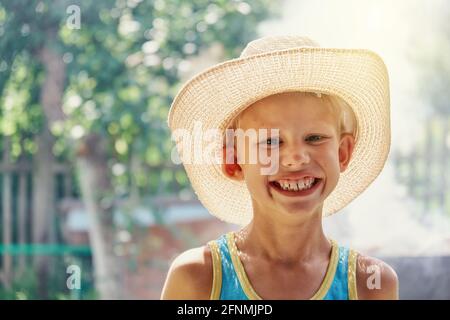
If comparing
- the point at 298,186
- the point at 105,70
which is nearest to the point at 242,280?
the point at 298,186

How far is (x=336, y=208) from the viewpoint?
1.51 meters

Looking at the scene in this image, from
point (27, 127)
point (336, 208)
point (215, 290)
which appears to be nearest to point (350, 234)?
point (27, 127)

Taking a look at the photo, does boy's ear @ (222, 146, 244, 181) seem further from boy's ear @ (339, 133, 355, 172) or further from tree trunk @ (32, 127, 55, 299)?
tree trunk @ (32, 127, 55, 299)

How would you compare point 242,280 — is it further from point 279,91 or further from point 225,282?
point 279,91

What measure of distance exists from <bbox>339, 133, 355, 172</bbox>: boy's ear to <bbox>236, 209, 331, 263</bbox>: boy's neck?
12cm

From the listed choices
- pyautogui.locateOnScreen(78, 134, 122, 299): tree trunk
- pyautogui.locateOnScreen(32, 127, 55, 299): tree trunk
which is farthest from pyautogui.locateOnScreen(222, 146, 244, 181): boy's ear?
pyautogui.locateOnScreen(32, 127, 55, 299): tree trunk

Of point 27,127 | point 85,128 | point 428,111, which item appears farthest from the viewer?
point 428,111

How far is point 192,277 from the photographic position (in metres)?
1.30

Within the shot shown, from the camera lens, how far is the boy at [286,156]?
4.15 ft

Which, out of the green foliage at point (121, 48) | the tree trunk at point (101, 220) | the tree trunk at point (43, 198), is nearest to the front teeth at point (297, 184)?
the green foliage at point (121, 48)

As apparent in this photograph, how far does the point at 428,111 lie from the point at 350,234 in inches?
33.2

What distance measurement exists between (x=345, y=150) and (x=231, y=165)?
224 mm
